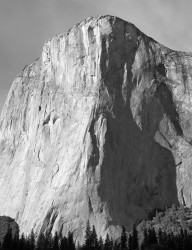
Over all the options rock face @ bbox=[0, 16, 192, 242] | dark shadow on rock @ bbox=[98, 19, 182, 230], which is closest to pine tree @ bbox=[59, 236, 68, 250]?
rock face @ bbox=[0, 16, 192, 242]

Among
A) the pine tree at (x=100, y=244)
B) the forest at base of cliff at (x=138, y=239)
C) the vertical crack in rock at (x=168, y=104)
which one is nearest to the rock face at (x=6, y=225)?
the forest at base of cliff at (x=138, y=239)

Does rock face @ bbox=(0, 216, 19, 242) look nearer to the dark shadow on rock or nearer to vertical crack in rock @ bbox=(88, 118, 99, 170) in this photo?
vertical crack in rock @ bbox=(88, 118, 99, 170)

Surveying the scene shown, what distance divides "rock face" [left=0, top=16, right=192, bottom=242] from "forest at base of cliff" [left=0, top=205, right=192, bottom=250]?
2.19m

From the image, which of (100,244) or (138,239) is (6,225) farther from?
(138,239)

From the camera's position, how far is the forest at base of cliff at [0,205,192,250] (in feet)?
198

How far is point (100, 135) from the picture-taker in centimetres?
7488

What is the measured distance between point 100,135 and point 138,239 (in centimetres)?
1523

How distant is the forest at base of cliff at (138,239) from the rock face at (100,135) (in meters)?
2.19

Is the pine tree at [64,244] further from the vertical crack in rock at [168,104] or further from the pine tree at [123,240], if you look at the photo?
the vertical crack in rock at [168,104]

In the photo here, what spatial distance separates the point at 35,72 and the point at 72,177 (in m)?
24.6

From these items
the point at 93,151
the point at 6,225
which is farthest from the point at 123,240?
the point at 6,225

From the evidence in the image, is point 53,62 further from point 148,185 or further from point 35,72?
point 148,185

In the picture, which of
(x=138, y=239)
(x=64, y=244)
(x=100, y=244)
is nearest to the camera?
(x=64, y=244)

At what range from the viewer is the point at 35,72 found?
9162cm
